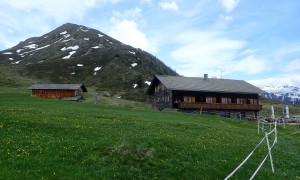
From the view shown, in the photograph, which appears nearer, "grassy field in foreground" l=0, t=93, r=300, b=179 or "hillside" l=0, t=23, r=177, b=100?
"grassy field in foreground" l=0, t=93, r=300, b=179

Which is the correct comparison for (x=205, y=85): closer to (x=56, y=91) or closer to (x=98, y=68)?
(x=56, y=91)

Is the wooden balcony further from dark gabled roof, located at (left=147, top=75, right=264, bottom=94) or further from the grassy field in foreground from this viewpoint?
the grassy field in foreground

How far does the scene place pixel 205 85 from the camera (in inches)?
3310

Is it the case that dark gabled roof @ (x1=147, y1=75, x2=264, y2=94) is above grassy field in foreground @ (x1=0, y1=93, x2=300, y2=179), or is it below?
above

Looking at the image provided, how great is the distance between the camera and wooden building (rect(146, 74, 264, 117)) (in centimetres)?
8050

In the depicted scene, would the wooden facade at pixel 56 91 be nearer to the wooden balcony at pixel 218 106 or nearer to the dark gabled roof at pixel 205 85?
the dark gabled roof at pixel 205 85

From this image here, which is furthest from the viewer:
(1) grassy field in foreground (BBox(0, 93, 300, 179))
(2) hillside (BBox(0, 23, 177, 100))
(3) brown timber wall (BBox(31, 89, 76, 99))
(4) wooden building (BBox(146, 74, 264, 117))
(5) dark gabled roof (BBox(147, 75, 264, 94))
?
(2) hillside (BBox(0, 23, 177, 100))

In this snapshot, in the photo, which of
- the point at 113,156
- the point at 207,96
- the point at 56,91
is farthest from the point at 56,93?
the point at 113,156

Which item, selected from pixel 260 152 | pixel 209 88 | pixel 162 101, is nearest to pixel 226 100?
pixel 209 88

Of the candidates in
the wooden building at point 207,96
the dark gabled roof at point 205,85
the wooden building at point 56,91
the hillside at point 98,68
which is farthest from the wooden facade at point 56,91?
the hillside at point 98,68

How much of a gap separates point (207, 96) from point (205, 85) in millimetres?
2719

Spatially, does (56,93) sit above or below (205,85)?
below

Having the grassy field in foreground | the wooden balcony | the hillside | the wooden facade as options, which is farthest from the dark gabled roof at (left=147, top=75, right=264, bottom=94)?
the grassy field in foreground

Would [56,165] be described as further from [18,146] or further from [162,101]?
[162,101]
